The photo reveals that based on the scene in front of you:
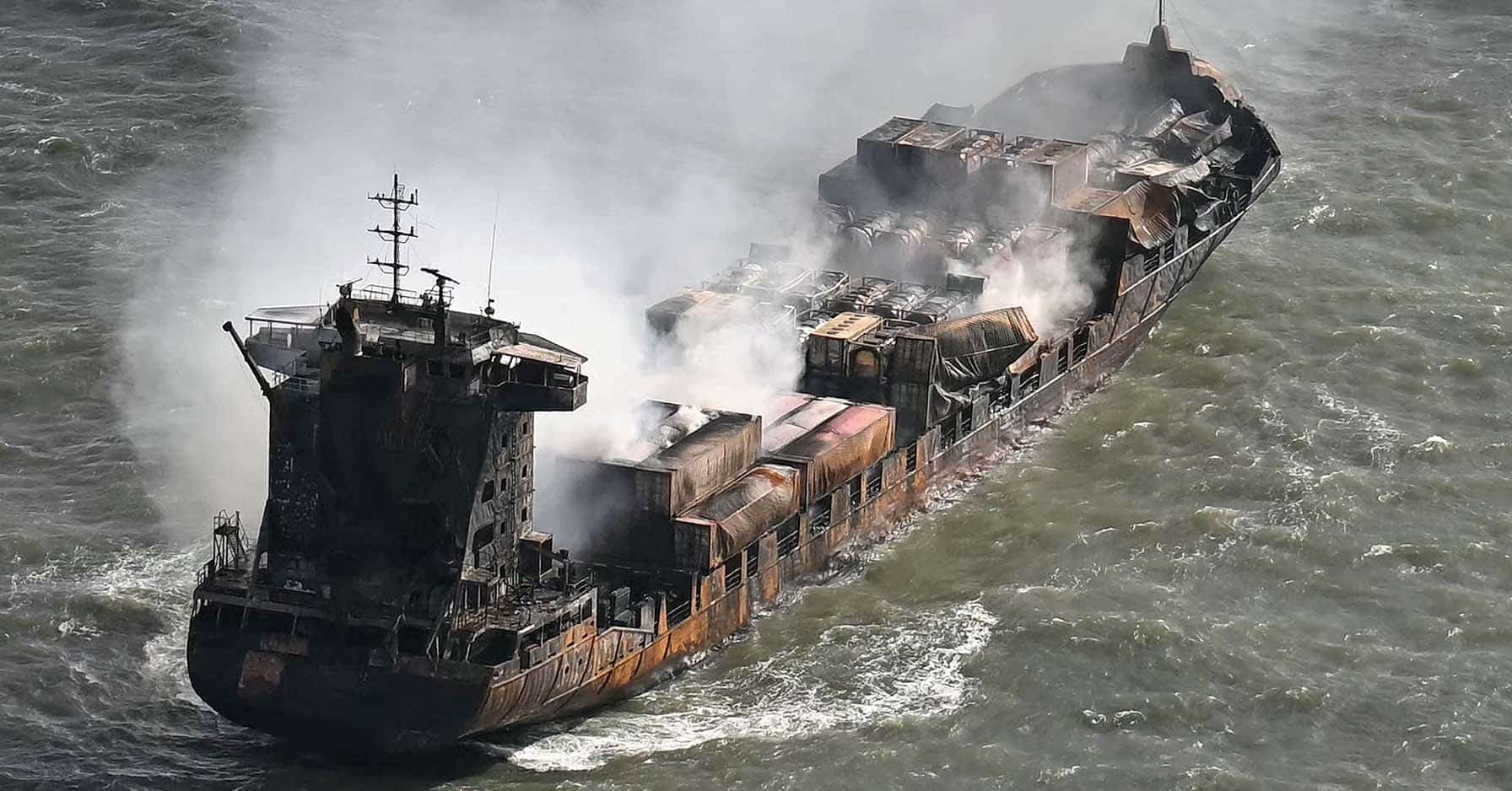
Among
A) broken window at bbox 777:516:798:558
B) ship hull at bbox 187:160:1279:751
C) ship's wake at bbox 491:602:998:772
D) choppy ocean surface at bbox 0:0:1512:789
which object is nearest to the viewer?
ship hull at bbox 187:160:1279:751

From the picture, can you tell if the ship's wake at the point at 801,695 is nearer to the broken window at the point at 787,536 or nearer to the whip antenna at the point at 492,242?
the broken window at the point at 787,536

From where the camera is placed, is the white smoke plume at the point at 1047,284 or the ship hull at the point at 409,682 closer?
the ship hull at the point at 409,682

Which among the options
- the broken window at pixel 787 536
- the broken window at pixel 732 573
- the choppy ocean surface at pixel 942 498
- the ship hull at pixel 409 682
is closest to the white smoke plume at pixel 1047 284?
the choppy ocean surface at pixel 942 498

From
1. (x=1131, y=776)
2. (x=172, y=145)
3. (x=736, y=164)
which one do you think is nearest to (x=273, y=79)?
(x=172, y=145)

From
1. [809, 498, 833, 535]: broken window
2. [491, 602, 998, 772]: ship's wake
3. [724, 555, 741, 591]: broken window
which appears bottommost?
[491, 602, 998, 772]: ship's wake

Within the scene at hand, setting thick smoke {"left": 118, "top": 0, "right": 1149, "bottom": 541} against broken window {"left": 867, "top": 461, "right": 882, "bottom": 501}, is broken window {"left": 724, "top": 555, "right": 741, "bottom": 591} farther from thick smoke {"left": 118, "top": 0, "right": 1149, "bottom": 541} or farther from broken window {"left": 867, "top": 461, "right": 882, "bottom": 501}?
broken window {"left": 867, "top": 461, "right": 882, "bottom": 501}

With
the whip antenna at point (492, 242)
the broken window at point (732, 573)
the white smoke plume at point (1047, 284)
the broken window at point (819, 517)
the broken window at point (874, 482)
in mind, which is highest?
the whip antenna at point (492, 242)

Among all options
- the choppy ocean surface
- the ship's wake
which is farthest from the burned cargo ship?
the choppy ocean surface
